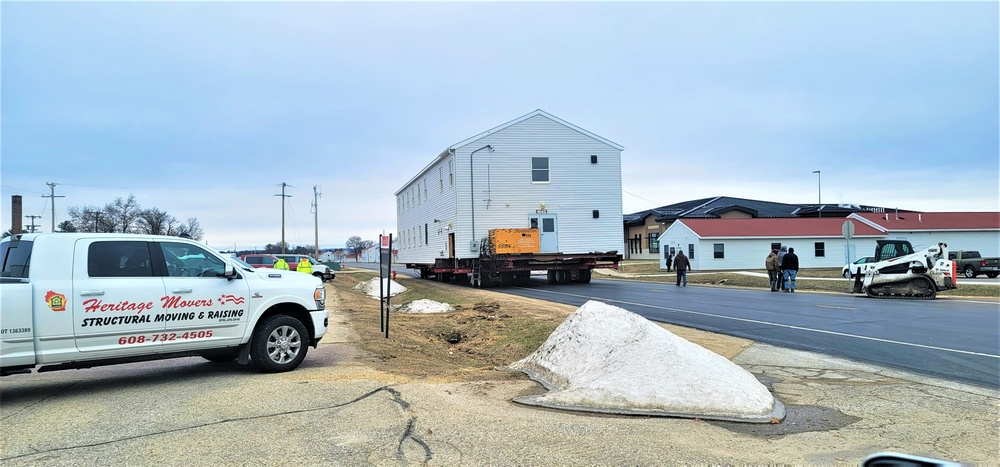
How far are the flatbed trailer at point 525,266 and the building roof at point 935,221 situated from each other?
32.1m

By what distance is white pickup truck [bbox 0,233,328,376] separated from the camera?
6.54 m

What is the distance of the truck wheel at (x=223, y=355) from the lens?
26.0 feet

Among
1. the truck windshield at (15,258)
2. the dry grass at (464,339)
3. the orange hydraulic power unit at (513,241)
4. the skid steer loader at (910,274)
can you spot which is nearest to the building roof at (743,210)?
the orange hydraulic power unit at (513,241)

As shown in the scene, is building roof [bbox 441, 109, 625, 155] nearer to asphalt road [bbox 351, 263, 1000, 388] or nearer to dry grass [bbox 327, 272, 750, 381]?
asphalt road [bbox 351, 263, 1000, 388]

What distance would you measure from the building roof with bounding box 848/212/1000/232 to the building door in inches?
1318

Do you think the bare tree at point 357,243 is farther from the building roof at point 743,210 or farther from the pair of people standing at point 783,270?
the pair of people standing at point 783,270

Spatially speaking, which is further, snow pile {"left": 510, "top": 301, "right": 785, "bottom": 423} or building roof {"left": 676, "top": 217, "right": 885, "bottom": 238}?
building roof {"left": 676, "top": 217, "right": 885, "bottom": 238}

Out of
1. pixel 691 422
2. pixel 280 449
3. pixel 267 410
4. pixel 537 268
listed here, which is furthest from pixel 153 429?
pixel 537 268

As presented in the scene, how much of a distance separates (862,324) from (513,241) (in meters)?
15.4

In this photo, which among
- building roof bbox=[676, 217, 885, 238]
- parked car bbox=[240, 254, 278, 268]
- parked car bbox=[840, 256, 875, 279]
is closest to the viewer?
parked car bbox=[840, 256, 875, 279]

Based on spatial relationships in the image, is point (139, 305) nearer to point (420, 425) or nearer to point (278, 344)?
point (278, 344)

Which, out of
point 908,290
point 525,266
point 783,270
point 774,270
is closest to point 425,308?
point 525,266

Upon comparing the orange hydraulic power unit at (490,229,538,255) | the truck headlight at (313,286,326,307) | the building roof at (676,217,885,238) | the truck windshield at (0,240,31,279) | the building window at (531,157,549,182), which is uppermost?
the building window at (531,157,549,182)

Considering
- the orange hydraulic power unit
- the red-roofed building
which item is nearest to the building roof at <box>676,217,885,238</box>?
the red-roofed building
